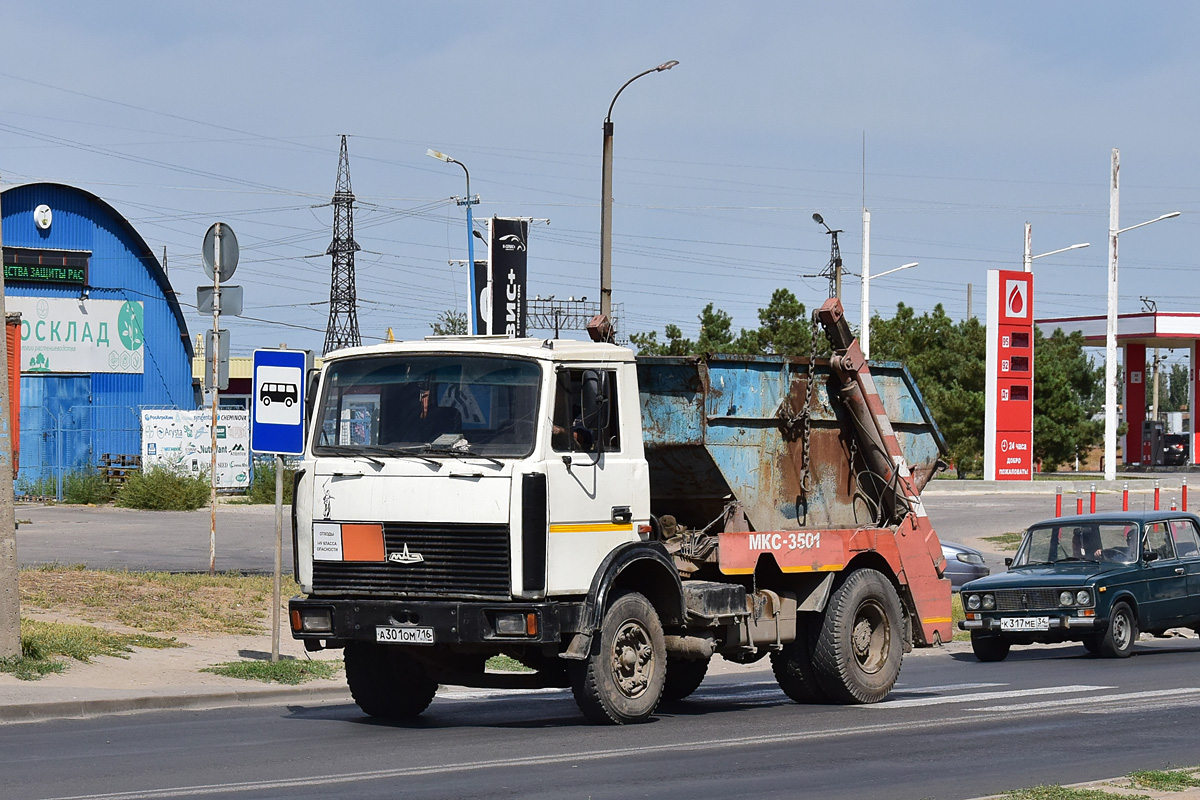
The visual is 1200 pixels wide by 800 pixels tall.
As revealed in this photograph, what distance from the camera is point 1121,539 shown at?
18.4 metres

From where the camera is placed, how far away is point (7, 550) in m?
13.2

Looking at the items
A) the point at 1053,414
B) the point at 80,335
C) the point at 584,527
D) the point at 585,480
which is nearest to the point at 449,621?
the point at 584,527

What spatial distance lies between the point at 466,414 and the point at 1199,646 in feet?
42.8

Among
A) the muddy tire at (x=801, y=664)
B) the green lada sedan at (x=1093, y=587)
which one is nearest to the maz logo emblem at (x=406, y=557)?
the muddy tire at (x=801, y=664)

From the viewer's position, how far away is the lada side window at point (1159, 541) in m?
18.5

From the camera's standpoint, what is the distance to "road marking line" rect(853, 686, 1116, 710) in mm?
12982

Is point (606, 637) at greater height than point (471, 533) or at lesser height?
lesser

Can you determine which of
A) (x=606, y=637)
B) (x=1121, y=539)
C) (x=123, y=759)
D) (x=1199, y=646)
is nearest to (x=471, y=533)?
(x=606, y=637)

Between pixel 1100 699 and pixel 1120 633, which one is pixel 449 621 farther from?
pixel 1120 633

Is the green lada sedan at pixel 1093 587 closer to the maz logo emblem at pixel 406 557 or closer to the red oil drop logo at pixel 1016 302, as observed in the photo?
the maz logo emblem at pixel 406 557

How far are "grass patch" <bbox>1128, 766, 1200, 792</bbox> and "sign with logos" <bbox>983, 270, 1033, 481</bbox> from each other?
41.4 m

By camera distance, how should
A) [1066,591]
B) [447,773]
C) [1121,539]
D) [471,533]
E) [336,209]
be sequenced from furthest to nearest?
[336,209], [1121,539], [1066,591], [471,533], [447,773]

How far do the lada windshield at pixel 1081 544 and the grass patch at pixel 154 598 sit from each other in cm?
920

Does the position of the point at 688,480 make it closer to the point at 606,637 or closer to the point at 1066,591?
the point at 606,637
